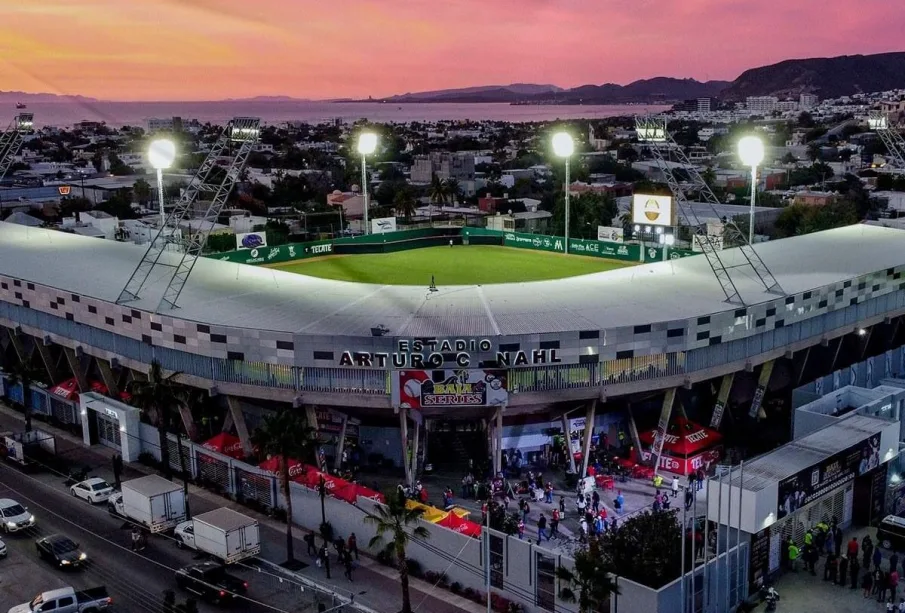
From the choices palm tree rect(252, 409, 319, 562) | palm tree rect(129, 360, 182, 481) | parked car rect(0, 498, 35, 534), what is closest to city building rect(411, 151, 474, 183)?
palm tree rect(129, 360, 182, 481)

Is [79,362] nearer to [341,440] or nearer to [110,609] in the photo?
[341,440]

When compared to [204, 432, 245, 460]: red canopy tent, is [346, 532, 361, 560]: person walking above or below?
below

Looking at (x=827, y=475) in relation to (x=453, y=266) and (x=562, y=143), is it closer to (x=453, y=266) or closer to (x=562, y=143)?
→ (x=562, y=143)

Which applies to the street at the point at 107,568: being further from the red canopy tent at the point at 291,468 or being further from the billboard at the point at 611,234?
the billboard at the point at 611,234

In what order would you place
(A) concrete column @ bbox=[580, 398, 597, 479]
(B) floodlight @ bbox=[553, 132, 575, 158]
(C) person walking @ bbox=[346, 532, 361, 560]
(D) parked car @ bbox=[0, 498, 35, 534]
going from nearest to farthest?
(C) person walking @ bbox=[346, 532, 361, 560], (D) parked car @ bbox=[0, 498, 35, 534], (A) concrete column @ bbox=[580, 398, 597, 479], (B) floodlight @ bbox=[553, 132, 575, 158]

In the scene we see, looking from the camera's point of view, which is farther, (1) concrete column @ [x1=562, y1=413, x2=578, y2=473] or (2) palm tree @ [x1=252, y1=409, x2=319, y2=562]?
(1) concrete column @ [x1=562, y1=413, x2=578, y2=473]

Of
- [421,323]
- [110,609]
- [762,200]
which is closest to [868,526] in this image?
[421,323]

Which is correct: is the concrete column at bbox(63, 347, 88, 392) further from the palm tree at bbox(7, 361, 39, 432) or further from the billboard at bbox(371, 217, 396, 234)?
the billboard at bbox(371, 217, 396, 234)
